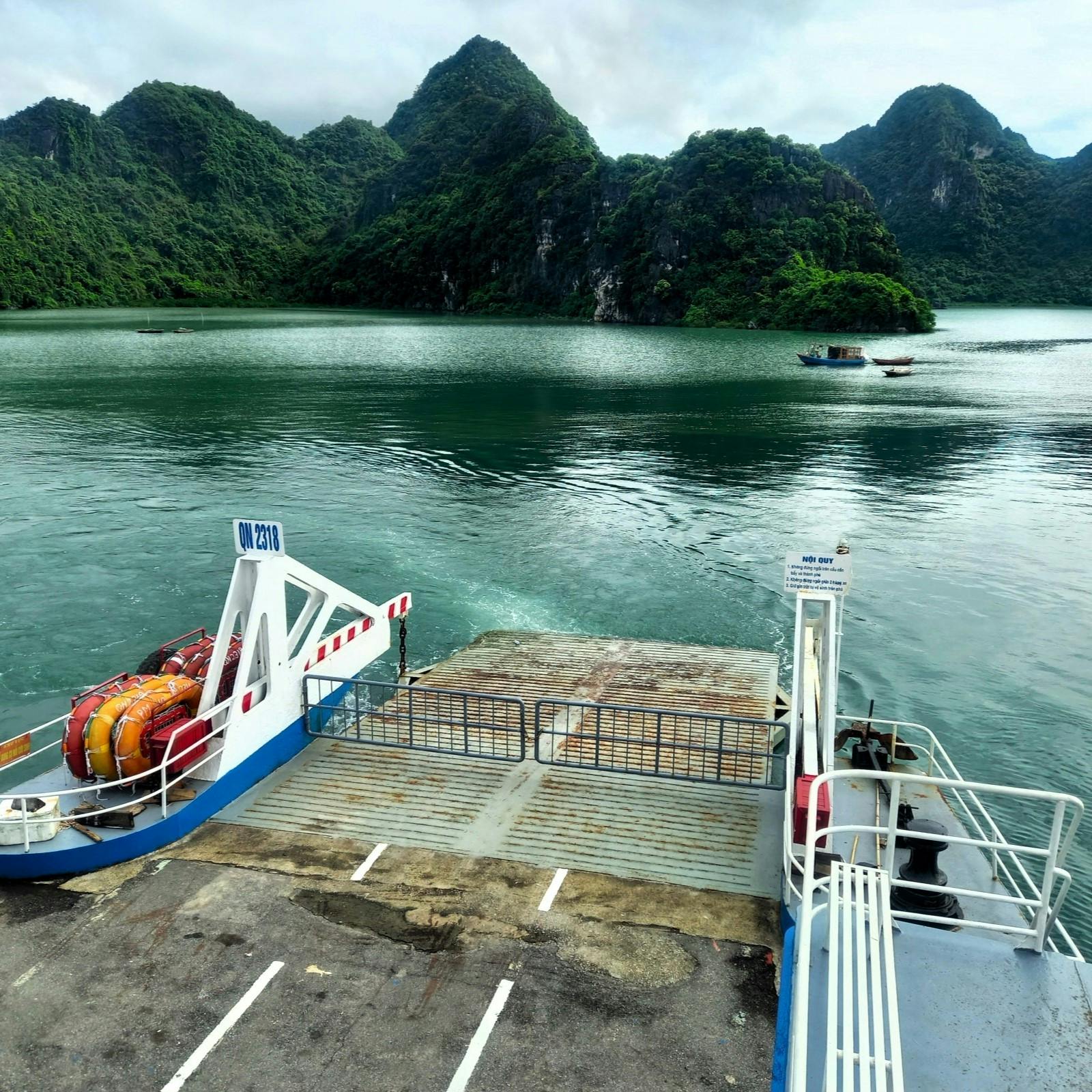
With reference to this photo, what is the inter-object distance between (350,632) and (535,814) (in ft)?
16.0

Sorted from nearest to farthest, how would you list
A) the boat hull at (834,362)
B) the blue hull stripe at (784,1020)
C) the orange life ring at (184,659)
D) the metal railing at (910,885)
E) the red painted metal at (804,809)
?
the metal railing at (910,885), the blue hull stripe at (784,1020), the red painted metal at (804,809), the orange life ring at (184,659), the boat hull at (834,362)

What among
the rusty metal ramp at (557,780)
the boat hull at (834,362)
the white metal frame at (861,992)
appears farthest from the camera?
the boat hull at (834,362)

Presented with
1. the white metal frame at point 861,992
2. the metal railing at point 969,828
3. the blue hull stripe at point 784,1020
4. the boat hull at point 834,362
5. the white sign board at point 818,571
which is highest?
the boat hull at point 834,362

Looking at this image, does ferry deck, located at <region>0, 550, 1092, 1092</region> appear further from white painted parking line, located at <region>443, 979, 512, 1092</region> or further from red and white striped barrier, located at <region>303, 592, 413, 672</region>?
red and white striped barrier, located at <region>303, 592, 413, 672</region>

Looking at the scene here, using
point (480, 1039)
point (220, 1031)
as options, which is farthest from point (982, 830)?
point (220, 1031)

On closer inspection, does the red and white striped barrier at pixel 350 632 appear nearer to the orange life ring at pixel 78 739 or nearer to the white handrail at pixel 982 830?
the orange life ring at pixel 78 739

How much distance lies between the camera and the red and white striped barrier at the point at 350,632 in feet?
42.4

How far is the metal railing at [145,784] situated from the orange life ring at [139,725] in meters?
0.16

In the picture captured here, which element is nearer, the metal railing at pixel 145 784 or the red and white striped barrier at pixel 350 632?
the metal railing at pixel 145 784

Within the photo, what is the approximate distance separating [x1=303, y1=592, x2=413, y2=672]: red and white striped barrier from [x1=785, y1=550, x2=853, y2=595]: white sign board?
655 centimetres

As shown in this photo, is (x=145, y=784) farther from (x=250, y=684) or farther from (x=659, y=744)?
(x=659, y=744)

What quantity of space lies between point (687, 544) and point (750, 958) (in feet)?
69.6

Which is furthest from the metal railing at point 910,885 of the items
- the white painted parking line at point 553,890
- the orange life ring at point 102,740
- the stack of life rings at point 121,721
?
the orange life ring at point 102,740

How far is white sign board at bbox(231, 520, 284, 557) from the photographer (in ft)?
36.3
